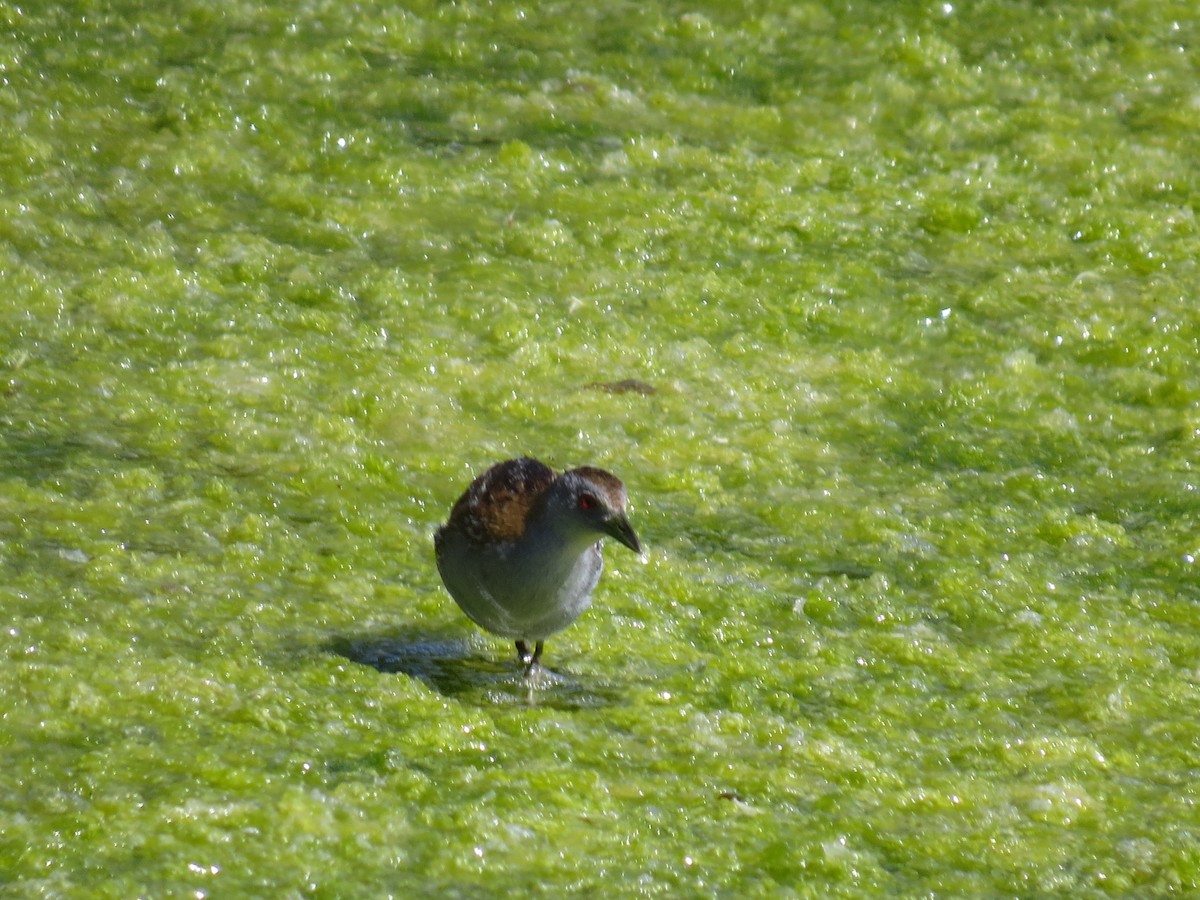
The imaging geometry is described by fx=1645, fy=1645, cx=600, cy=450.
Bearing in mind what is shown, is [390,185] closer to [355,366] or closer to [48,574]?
[355,366]

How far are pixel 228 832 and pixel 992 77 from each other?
6.60 meters

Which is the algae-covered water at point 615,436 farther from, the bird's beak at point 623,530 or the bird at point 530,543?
the bird's beak at point 623,530

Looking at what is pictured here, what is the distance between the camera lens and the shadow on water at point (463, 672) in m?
4.30

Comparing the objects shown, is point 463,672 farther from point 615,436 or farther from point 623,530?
point 615,436

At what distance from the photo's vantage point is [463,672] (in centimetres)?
446

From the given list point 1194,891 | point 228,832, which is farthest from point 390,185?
point 1194,891

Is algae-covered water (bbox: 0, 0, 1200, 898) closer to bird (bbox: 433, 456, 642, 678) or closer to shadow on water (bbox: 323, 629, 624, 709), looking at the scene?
shadow on water (bbox: 323, 629, 624, 709)

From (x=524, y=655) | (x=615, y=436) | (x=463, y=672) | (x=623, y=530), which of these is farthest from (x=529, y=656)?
(x=615, y=436)

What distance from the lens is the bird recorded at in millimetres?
4004

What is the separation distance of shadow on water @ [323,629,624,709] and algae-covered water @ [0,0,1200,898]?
0.07ft

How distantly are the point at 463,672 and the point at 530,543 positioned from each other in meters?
0.57

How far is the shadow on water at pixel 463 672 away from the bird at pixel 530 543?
0.47 ft

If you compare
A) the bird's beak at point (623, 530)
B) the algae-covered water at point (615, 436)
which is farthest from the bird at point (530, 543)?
the algae-covered water at point (615, 436)

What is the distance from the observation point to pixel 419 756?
389 cm
